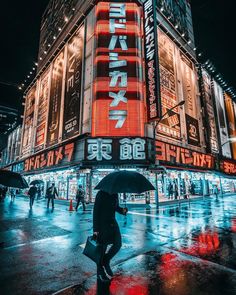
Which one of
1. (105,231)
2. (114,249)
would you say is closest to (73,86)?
(105,231)

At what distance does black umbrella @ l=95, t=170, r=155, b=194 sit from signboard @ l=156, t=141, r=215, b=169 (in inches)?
569

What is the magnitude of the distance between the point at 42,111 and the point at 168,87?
65.3 ft

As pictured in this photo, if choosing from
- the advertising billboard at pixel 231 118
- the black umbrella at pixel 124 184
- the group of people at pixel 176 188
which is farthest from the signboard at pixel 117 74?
the advertising billboard at pixel 231 118

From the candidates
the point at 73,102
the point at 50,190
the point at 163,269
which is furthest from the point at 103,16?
the point at 163,269

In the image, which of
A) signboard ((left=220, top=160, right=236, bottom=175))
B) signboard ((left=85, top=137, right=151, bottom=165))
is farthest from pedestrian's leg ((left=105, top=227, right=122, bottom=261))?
signboard ((left=220, top=160, right=236, bottom=175))

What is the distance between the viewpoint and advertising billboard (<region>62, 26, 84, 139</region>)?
2068 cm

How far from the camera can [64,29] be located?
28859mm

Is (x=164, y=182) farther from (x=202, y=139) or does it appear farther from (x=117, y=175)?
(x=117, y=175)

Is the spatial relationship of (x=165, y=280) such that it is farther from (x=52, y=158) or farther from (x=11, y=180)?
(x=52, y=158)

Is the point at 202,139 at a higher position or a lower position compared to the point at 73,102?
lower

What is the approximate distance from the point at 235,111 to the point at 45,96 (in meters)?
43.5

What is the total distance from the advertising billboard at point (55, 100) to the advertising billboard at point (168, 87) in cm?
1353

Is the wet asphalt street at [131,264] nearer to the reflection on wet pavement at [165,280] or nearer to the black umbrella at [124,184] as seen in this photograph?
the reflection on wet pavement at [165,280]

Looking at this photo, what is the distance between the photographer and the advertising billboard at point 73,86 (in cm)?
2068
